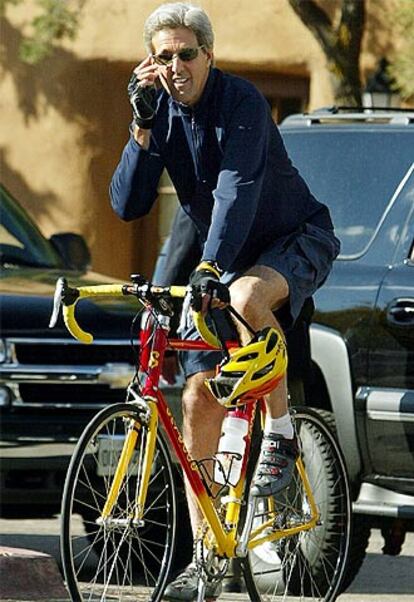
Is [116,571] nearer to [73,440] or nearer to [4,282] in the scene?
[73,440]

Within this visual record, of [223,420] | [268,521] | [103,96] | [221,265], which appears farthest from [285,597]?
[103,96]

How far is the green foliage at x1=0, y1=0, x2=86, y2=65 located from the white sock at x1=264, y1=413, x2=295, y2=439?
1118 cm

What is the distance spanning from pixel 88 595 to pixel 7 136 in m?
13.0

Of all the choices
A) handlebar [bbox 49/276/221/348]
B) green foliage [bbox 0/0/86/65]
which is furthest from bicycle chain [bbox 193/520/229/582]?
green foliage [bbox 0/0/86/65]

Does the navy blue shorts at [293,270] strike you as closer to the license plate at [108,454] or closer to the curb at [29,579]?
the license plate at [108,454]

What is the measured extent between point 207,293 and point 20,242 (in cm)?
409

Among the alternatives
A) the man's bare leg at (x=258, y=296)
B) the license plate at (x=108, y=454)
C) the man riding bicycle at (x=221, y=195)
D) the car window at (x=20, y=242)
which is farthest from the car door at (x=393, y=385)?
the car window at (x=20, y=242)

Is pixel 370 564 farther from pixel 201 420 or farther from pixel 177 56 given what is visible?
pixel 177 56

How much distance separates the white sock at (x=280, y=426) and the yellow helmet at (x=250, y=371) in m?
0.36

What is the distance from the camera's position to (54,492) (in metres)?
8.12

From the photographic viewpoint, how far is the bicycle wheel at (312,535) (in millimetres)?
6770

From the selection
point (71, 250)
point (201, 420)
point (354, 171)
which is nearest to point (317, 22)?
point (71, 250)

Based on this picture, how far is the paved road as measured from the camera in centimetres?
787

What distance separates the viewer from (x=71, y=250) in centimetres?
988
